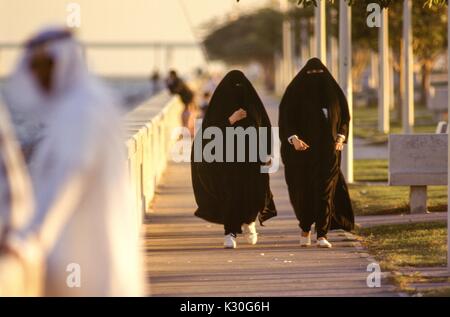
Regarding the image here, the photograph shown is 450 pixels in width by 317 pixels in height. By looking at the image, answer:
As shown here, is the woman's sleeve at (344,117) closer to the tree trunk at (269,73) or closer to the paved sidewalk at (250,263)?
the paved sidewalk at (250,263)

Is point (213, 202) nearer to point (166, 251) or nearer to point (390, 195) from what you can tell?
point (166, 251)

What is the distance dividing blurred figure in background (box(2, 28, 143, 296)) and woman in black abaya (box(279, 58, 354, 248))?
826 cm

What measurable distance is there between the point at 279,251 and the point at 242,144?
86.5 inches

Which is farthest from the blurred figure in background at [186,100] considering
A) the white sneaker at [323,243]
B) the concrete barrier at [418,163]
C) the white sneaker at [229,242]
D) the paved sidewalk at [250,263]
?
the white sneaker at [323,243]

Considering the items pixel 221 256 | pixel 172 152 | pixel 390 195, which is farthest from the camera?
pixel 172 152

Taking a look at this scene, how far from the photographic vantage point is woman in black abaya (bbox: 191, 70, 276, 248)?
52.7 ft

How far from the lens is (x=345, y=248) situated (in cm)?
1542

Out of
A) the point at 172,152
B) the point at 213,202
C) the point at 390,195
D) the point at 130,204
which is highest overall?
the point at 130,204

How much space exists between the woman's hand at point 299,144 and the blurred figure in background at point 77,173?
8251 mm

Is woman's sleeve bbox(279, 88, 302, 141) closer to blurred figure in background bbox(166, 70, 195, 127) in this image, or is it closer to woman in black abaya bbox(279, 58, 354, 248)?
woman in black abaya bbox(279, 58, 354, 248)

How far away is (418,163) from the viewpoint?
1838 cm

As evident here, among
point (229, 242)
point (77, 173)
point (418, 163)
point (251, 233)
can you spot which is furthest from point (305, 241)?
point (77, 173)

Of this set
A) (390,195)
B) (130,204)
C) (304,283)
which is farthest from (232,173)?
(130,204)

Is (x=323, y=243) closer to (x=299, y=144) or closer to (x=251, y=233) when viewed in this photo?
(x=251, y=233)
